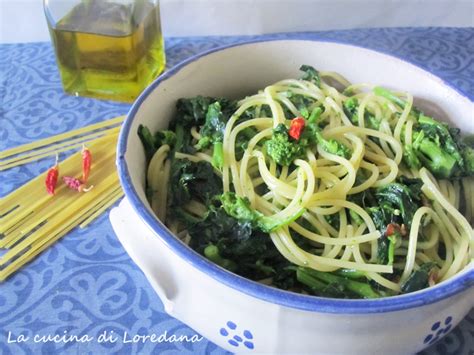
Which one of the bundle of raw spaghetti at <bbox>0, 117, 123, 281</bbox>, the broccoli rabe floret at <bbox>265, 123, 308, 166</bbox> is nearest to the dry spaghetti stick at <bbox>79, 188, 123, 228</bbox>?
the bundle of raw spaghetti at <bbox>0, 117, 123, 281</bbox>

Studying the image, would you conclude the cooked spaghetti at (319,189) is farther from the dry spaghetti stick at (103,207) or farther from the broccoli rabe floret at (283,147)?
the dry spaghetti stick at (103,207)

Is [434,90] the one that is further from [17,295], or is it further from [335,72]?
[17,295]

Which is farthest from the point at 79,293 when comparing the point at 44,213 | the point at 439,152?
the point at 439,152

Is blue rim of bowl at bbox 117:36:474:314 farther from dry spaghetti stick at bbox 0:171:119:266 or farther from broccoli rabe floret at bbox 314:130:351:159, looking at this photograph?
dry spaghetti stick at bbox 0:171:119:266

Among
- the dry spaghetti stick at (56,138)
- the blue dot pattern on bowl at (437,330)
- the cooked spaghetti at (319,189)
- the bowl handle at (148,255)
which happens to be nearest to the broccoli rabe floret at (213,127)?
the cooked spaghetti at (319,189)

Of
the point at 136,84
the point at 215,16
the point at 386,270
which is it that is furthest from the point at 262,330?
the point at 215,16

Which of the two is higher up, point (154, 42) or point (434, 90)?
point (434, 90)
